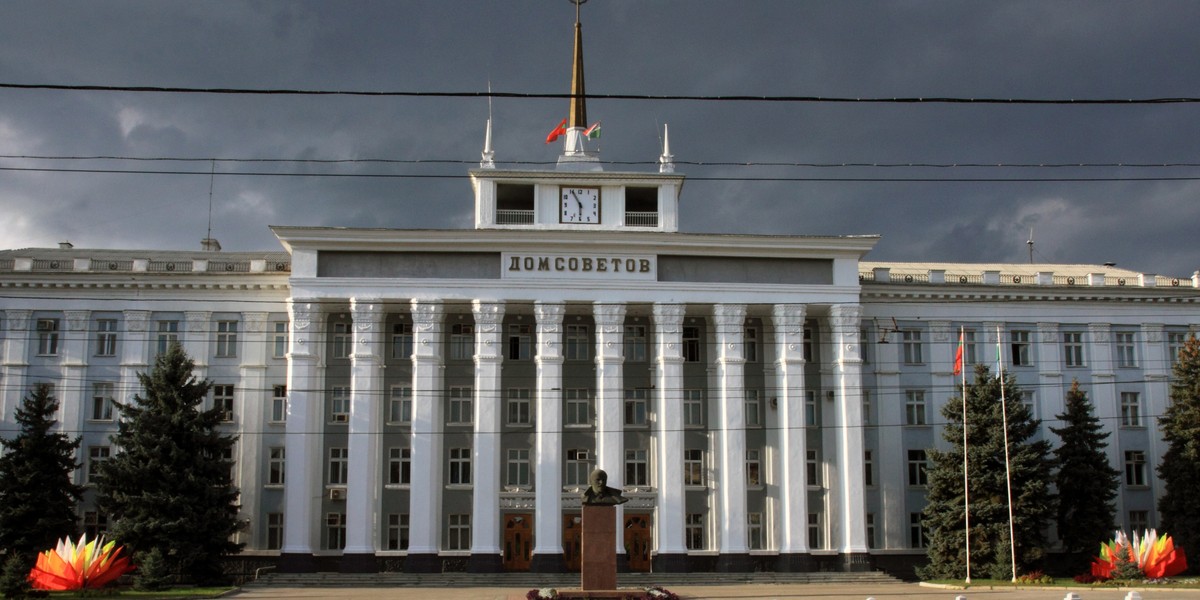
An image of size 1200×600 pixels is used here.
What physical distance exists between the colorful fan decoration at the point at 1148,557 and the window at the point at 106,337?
A: 113 feet

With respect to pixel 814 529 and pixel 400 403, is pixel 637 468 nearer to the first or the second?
pixel 814 529

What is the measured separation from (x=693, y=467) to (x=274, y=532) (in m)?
15.1

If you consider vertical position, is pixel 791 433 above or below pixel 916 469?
above

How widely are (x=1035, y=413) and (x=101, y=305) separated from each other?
115 ft

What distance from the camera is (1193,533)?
125 feet

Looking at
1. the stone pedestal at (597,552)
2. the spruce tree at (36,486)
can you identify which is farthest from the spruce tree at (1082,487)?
the spruce tree at (36,486)

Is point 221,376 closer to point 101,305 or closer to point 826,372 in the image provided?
point 101,305

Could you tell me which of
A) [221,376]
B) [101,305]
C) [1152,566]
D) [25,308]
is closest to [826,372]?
[1152,566]

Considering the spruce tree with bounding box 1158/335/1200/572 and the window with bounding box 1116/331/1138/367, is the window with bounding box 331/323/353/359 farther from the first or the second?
the window with bounding box 1116/331/1138/367

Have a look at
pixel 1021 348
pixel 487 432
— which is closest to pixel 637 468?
pixel 487 432

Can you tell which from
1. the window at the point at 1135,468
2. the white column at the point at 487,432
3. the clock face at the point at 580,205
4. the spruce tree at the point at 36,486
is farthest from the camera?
the window at the point at 1135,468

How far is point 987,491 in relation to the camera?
37.1 meters

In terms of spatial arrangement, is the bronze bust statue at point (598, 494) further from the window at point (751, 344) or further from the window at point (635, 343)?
the window at point (751, 344)

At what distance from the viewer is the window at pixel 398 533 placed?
39.9m
